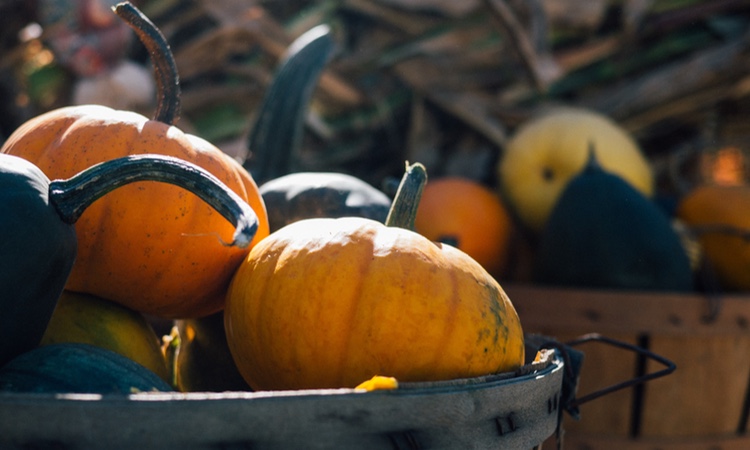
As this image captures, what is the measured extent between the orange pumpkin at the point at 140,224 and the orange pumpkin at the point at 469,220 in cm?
103

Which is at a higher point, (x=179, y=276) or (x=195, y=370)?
(x=179, y=276)

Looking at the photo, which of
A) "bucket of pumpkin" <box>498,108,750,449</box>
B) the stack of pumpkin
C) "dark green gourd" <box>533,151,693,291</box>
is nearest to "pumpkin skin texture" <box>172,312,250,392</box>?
the stack of pumpkin

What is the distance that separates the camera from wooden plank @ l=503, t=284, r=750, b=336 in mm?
1500

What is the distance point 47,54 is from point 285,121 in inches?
56.5

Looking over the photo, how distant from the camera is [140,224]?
32.5 inches

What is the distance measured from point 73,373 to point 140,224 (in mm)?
227

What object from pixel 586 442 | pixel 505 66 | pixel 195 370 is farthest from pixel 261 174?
pixel 505 66

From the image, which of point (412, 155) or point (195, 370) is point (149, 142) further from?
point (412, 155)

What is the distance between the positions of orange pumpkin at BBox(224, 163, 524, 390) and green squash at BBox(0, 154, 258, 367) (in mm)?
119

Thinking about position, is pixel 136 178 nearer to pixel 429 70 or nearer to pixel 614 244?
pixel 614 244

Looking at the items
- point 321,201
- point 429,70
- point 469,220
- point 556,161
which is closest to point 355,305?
point 321,201

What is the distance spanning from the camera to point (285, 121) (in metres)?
1.61

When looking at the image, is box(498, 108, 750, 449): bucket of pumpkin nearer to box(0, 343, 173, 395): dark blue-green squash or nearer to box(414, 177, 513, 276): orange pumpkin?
box(414, 177, 513, 276): orange pumpkin

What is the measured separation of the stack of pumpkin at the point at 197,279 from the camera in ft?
2.18
